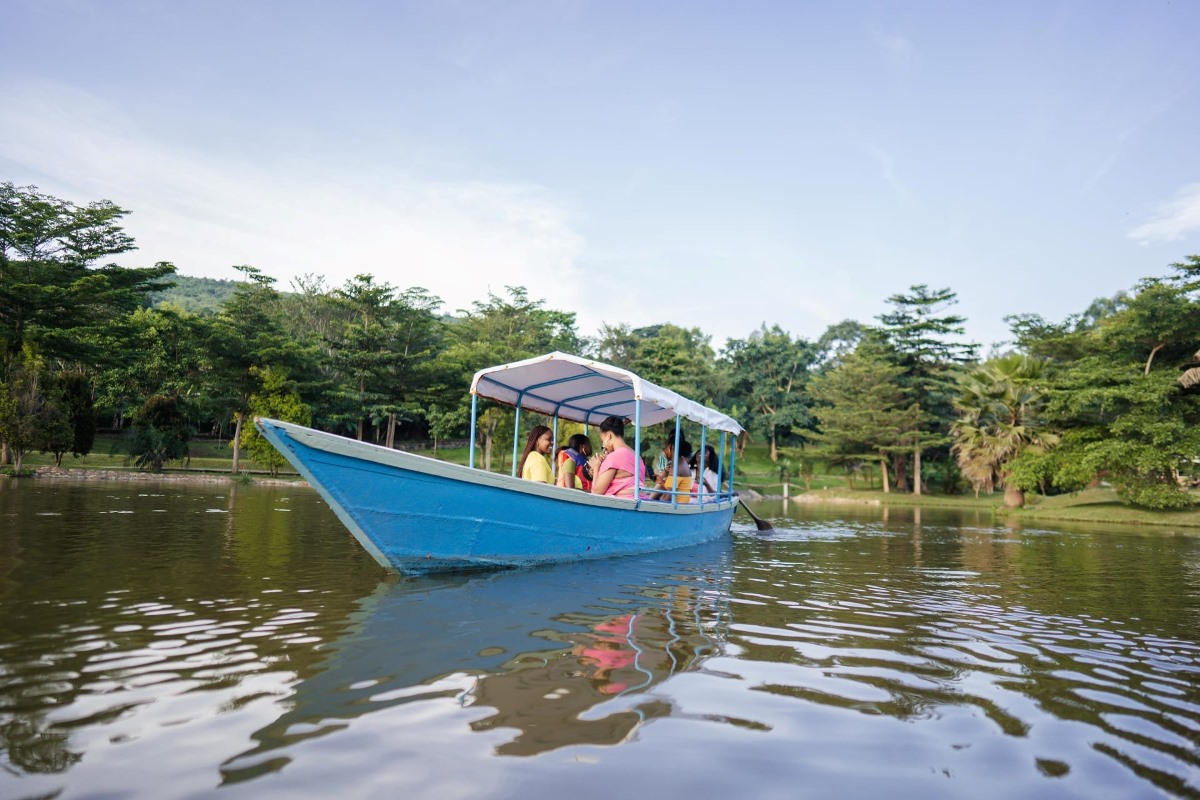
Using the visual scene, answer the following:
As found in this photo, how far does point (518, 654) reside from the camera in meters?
4.19

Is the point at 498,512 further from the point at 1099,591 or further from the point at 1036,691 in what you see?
the point at 1099,591

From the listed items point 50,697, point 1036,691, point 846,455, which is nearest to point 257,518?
point 50,697

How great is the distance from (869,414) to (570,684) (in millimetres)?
38815

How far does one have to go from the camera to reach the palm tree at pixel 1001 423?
29.8m

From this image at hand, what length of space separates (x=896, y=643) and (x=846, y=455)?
38.2 metres

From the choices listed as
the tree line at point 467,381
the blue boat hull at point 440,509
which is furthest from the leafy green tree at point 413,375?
the blue boat hull at point 440,509

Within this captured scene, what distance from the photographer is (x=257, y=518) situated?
42.5ft

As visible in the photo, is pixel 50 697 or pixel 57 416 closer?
pixel 50 697

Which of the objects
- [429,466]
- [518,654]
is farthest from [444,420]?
[518,654]

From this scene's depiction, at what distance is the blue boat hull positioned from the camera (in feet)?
19.8

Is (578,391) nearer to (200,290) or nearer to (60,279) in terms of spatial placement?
(60,279)

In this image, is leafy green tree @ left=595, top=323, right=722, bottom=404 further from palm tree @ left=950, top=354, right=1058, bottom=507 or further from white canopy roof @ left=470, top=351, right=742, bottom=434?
white canopy roof @ left=470, top=351, right=742, bottom=434

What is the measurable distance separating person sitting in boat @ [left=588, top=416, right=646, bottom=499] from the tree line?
71.3ft

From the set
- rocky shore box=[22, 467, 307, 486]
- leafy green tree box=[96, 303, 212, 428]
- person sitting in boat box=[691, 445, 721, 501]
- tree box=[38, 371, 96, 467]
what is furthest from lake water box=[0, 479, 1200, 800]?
leafy green tree box=[96, 303, 212, 428]
